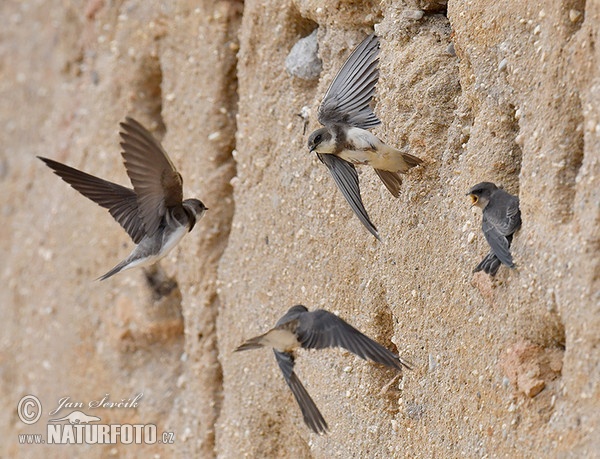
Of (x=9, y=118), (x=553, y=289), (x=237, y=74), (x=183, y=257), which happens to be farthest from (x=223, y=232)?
(x=9, y=118)

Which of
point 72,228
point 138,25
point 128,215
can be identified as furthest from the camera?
point 72,228

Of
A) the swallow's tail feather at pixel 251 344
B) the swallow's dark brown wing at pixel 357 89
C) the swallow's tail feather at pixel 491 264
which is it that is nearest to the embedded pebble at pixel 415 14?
the swallow's dark brown wing at pixel 357 89

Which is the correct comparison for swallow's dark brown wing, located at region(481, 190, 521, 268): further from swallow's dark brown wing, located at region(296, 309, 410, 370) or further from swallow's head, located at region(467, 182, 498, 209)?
swallow's dark brown wing, located at region(296, 309, 410, 370)

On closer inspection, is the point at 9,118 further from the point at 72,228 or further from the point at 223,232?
the point at 223,232

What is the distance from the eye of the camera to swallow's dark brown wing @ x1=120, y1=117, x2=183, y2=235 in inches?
106

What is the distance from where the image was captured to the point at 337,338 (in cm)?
248

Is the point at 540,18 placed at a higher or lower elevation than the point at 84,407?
lower

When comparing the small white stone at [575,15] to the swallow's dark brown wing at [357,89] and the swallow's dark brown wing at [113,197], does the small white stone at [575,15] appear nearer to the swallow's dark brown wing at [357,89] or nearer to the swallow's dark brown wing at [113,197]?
the swallow's dark brown wing at [357,89]

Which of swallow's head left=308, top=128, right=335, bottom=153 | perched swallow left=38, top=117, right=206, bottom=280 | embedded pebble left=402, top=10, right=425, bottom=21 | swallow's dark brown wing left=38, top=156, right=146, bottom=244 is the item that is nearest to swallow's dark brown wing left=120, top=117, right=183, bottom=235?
perched swallow left=38, top=117, right=206, bottom=280

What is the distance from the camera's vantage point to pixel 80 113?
192 inches

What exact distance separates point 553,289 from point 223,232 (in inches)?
75.1

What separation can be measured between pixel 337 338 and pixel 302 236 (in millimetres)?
753

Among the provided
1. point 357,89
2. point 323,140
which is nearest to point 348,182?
point 323,140

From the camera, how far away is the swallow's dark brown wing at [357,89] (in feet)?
9.12
